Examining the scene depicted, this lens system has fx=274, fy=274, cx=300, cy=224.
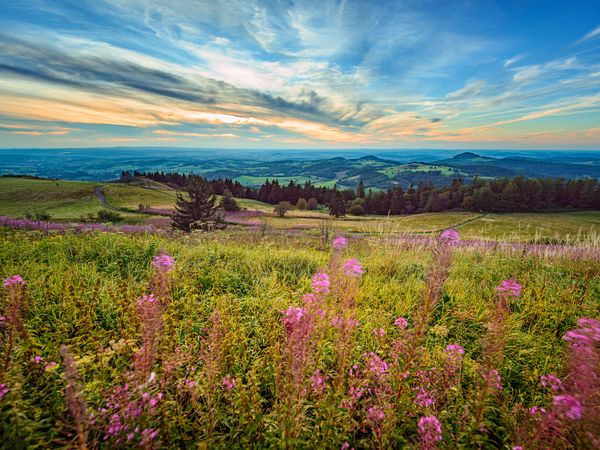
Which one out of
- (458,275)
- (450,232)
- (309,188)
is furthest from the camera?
(309,188)

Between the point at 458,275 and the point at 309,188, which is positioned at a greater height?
the point at 458,275

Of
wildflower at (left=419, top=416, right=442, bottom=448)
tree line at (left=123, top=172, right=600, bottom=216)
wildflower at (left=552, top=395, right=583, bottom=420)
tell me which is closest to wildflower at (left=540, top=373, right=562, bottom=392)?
wildflower at (left=552, top=395, right=583, bottom=420)

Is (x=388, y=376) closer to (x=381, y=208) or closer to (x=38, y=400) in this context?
(x=38, y=400)

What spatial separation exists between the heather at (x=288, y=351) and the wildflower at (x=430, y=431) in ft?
0.07

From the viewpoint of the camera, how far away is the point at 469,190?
88562mm

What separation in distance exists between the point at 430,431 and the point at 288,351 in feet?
3.82

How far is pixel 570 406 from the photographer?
150 centimetres

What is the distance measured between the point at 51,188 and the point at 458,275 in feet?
246

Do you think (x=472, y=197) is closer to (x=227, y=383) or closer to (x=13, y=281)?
(x=227, y=383)

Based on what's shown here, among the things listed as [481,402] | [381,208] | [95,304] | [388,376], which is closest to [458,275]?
[388,376]

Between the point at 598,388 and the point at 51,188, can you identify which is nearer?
the point at 598,388

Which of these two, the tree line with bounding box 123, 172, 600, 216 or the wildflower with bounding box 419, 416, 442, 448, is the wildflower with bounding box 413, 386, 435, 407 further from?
the tree line with bounding box 123, 172, 600, 216

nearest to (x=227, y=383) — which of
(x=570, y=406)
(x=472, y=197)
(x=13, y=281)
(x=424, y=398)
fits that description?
(x=424, y=398)

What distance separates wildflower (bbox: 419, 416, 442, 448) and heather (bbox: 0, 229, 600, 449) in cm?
2
